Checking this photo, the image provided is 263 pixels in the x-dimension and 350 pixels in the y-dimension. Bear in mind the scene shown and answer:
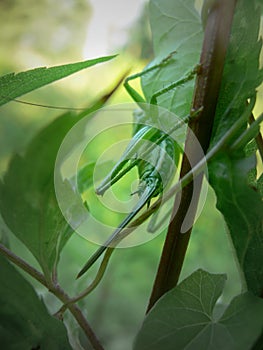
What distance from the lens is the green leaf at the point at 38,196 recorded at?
197mm

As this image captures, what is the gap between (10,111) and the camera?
1.82ft

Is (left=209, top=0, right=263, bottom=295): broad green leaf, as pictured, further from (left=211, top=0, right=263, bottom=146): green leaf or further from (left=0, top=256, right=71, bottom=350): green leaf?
(left=0, top=256, right=71, bottom=350): green leaf

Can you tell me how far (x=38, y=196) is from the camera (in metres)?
0.22

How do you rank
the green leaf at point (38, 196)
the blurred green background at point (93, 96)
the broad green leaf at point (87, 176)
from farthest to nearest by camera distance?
1. the blurred green background at point (93, 96)
2. the broad green leaf at point (87, 176)
3. the green leaf at point (38, 196)

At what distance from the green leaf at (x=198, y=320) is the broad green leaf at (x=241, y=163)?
0.02 metres

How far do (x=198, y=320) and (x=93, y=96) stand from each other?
0.98ft

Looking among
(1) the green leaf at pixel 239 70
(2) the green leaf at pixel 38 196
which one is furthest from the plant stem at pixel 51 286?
(1) the green leaf at pixel 239 70

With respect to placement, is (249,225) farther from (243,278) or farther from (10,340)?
(10,340)

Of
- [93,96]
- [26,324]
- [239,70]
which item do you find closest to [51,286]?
[26,324]

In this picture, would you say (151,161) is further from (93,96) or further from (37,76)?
(93,96)

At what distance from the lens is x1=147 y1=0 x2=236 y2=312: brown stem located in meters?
0.25

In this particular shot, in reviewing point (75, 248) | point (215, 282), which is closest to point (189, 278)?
point (215, 282)

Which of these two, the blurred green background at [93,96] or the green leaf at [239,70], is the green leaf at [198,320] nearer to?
the green leaf at [239,70]

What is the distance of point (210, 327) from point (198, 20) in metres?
0.19
